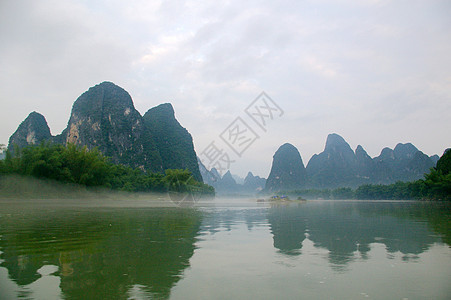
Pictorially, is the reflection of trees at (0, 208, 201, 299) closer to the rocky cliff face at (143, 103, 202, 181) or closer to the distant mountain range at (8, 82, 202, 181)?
the distant mountain range at (8, 82, 202, 181)

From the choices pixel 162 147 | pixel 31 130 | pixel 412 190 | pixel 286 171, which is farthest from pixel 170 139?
pixel 286 171

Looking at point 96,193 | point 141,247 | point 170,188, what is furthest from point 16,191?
point 141,247

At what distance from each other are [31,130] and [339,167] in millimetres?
125948

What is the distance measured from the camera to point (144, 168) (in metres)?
84.3

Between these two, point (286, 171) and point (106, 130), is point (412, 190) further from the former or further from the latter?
point (286, 171)

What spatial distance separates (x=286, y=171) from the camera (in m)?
160

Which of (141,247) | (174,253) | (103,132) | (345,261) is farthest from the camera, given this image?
(103,132)

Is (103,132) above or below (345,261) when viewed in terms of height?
above

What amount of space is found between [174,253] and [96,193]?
34875 mm

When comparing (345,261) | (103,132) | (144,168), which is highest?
(103,132)

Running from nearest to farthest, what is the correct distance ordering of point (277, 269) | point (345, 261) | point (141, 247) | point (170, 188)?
1. point (277, 269)
2. point (345, 261)
3. point (141, 247)
4. point (170, 188)

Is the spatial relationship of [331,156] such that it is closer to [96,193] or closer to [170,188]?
[170,188]

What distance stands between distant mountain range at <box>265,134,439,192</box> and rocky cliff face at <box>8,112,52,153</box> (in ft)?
346

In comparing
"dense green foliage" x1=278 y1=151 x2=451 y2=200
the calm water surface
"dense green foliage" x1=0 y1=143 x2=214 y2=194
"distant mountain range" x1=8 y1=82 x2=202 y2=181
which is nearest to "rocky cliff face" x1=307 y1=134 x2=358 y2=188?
"dense green foliage" x1=278 y1=151 x2=451 y2=200
